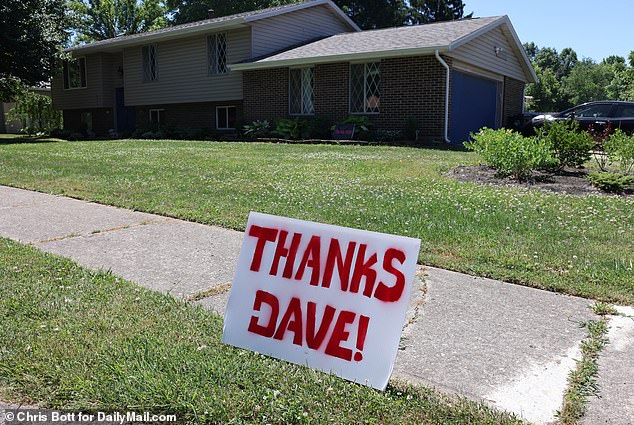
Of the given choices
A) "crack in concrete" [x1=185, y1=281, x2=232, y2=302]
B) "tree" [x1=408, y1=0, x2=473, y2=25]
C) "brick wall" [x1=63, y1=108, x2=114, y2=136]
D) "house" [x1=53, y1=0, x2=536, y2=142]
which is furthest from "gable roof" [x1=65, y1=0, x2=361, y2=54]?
"tree" [x1=408, y1=0, x2=473, y2=25]

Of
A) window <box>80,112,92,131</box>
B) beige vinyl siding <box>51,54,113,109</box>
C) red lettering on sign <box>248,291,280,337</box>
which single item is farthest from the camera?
window <box>80,112,92,131</box>

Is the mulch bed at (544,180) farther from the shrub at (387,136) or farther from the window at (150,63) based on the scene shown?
the window at (150,63)

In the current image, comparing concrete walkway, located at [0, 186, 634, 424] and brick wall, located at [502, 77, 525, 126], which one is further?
brick wall, located at [502, 77, 525, 126]

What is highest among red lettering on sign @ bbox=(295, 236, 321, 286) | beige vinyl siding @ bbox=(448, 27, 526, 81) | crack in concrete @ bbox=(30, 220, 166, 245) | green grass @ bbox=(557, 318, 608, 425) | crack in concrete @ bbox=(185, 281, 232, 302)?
beige vinyl siding @ bbox=(448, 27, 526, 81)

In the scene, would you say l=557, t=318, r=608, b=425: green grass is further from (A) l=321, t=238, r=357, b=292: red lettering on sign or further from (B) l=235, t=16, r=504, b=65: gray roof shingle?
(B) l=235, t=16, r=504, b=65: gray roof shingle

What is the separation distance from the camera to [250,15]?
21516 millimetres

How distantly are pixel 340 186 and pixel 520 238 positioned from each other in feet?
11.8

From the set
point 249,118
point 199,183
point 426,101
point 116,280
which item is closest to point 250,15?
point 249,118

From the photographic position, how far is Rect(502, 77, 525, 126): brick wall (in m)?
22.8

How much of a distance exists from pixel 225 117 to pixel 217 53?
2.62 m

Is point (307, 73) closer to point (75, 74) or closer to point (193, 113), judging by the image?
point (193, 113)

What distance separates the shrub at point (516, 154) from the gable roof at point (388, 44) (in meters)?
7.75

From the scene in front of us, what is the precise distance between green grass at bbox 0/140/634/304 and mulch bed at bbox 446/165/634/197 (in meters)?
0.44

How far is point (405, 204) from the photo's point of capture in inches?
274
